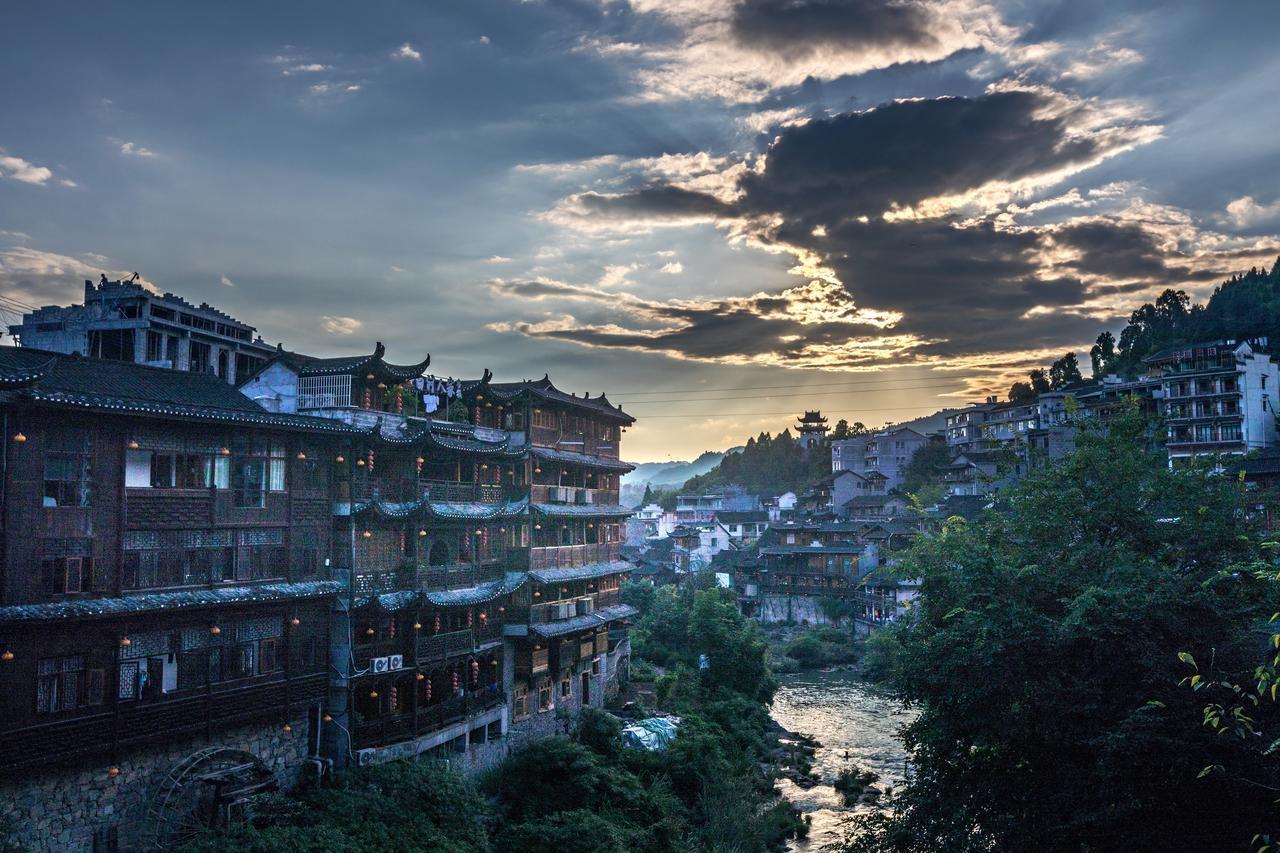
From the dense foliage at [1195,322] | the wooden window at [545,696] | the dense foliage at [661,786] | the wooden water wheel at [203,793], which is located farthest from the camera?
the dense foliage at [1195,322]

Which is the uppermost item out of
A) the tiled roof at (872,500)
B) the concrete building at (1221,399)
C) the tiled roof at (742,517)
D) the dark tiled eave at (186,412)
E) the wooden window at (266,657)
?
the concrete building at (1221,399)

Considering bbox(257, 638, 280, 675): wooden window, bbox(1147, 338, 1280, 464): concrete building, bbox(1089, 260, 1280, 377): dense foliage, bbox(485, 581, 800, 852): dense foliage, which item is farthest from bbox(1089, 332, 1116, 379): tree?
bbox(257, 638, 280, 675): wooden window

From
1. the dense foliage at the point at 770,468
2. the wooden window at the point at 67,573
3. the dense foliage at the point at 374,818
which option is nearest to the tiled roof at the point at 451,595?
the dense foliage at the point at 374,818

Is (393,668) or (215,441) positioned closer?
(215,441)

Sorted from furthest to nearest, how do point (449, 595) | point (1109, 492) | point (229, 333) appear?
point (229, 333) < point (449, 595) < point (1109, 492)

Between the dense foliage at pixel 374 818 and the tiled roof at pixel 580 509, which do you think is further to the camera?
the tiled roof at pixel 580 509

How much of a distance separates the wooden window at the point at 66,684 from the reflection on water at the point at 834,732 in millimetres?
24508

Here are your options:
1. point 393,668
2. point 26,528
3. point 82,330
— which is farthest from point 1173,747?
point 82,330

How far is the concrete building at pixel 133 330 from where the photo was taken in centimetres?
3331

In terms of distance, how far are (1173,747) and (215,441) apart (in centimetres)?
2461

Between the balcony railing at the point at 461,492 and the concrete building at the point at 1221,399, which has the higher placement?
the concrete building at the point at 1221,399

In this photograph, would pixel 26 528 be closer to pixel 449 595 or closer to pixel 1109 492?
pixel 449 595

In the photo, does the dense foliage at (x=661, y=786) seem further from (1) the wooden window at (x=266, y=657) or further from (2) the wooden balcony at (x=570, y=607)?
(1) the wooden window at (x=266, y=657)

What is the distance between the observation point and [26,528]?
19641 mm
